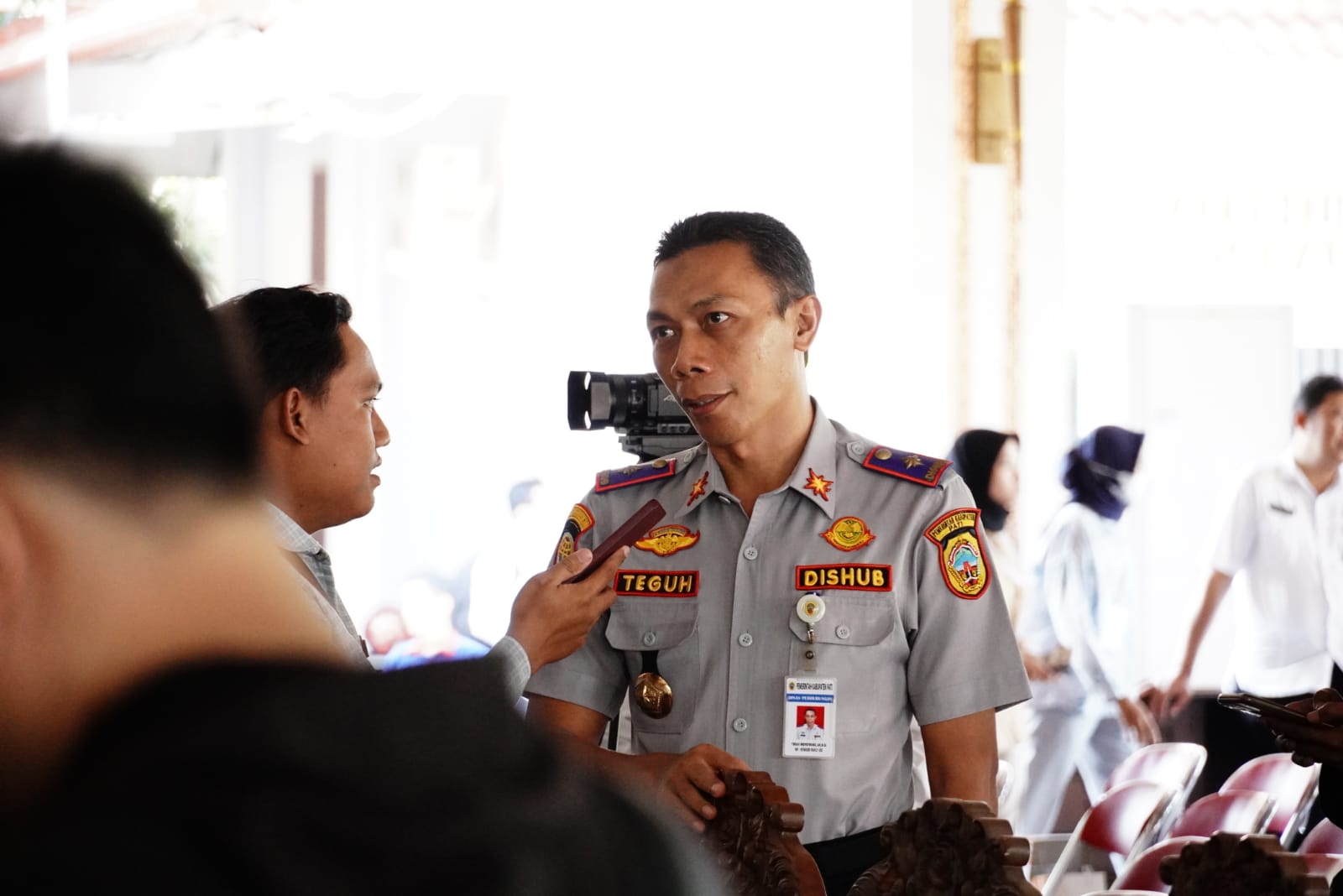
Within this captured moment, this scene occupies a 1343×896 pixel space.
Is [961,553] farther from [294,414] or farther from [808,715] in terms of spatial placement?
[294,414]

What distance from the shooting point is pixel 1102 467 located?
5070 millimetres

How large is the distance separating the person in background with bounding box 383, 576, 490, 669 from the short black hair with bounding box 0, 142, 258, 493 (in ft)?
15.5

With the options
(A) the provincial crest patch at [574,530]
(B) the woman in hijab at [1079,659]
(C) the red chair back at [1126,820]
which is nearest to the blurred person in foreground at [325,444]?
(A) the provincial crest patch at [574,530]

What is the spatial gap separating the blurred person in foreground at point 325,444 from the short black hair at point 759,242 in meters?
0.39

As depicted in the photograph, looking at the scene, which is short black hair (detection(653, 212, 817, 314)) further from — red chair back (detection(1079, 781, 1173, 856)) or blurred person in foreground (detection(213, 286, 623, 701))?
red chair back (detection(1079, 781, 1173, 856))

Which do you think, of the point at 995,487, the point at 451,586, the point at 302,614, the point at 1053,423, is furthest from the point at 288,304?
the point at 1053,423

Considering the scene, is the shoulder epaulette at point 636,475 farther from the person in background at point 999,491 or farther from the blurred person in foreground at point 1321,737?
the person in background at point 999,491

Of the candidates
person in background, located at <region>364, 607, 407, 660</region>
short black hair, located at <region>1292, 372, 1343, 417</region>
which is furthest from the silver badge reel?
person in background, located at <region>364, 607, 407, 660</region>

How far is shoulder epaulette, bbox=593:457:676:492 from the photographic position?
6.25 ft

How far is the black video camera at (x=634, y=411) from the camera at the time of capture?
2061 mm

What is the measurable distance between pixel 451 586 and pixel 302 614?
4.76 meters

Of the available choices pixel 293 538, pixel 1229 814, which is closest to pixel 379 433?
pixel 293 538

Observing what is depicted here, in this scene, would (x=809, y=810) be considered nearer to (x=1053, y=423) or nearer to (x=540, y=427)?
(x=540, y=427)

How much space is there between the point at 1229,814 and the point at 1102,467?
233cm
